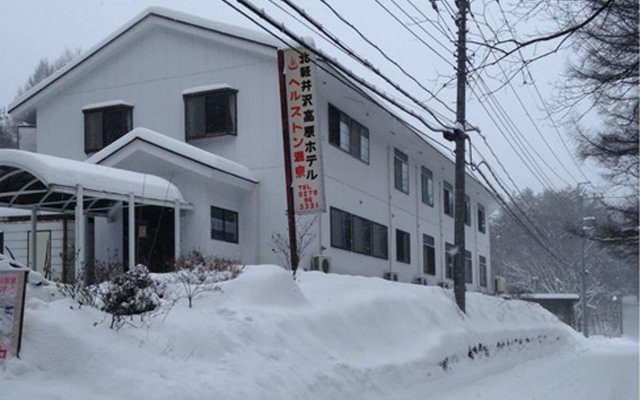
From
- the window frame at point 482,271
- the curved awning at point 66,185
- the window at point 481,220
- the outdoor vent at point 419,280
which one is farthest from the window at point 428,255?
the curved awning at point 66,185

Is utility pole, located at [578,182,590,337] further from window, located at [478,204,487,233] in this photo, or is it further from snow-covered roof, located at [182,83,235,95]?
snow-covered roof, located at [182,83,235,95]

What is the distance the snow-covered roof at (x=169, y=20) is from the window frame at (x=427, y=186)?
42.6 ft

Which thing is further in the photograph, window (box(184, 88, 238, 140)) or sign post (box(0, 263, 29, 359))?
window (box(184, 88, 238, 140))

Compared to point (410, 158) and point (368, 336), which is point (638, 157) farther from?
point (368, 336)

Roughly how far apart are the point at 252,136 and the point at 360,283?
7443mm

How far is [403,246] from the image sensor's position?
1157 inches

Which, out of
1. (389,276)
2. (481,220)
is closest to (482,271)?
(481,220)

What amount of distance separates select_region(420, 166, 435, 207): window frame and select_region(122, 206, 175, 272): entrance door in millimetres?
14447

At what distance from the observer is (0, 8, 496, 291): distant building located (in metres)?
19.4

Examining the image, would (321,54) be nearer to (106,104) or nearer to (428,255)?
(106,104)

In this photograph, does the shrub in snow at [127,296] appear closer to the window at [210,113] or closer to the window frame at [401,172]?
the window at [210,113]

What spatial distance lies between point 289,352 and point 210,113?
1246cm

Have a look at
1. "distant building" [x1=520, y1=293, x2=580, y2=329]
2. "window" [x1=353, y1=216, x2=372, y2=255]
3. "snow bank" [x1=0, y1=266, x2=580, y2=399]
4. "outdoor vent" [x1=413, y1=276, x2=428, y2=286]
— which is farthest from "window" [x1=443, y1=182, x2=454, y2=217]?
"snow bank" [x1=0, y1=266, x2=580, y2=399]

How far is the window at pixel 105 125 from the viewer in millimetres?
22844
